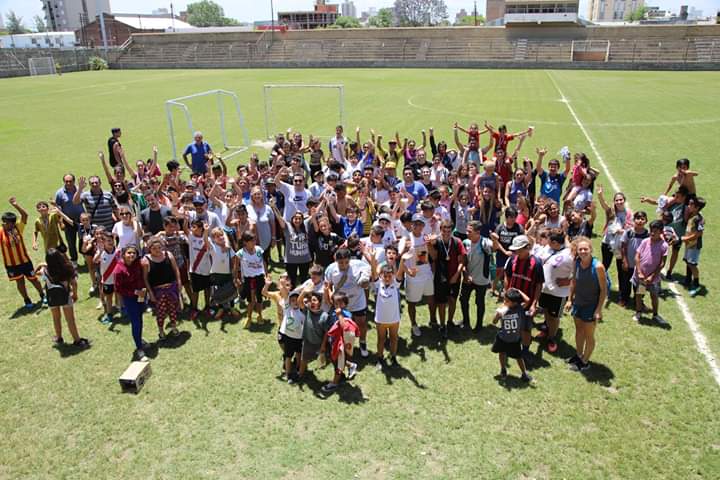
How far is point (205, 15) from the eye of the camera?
7436 inches

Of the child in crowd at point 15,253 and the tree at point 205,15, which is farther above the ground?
the tree at point 205,15

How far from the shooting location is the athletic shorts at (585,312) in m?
6.58

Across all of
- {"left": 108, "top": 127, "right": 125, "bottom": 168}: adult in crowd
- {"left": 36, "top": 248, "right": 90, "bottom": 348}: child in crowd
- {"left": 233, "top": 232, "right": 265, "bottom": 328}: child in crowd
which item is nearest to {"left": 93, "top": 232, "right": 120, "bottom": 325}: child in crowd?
{"left": 36, "top": 248, "right": 90, "bottom": 348}: child in crowd

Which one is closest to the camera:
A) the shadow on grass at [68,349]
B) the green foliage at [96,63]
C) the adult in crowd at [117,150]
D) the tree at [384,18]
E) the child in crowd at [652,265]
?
the shadow on grass at [68,349]

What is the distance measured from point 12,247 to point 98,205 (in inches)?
65.7

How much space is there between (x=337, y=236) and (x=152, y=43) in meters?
83.8

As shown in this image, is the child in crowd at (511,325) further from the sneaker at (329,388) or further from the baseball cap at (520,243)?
the sneaker at (329,388)

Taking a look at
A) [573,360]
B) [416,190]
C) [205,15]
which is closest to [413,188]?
[416,190]

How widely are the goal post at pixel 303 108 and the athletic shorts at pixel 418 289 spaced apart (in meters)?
14.0

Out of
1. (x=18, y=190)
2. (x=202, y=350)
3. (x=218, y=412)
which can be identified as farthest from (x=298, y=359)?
(x=18, y=190)

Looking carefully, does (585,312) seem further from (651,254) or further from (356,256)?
(356,256)

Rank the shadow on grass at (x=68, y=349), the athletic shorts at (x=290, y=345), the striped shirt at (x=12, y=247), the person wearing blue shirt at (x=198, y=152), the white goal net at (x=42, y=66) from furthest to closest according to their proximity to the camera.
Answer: the white goal net at (x=42, y=66), the person wearing blue shirt at (x=198, y=152), the striped shirt at (x=12, y=247), the shadow on grass at (x=68, y=349), the athletic shorts at (x=290, y=345)

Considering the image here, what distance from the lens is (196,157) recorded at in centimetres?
1404

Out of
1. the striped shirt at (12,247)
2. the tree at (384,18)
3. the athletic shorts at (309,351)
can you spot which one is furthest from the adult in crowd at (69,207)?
the tree at (384,18)
